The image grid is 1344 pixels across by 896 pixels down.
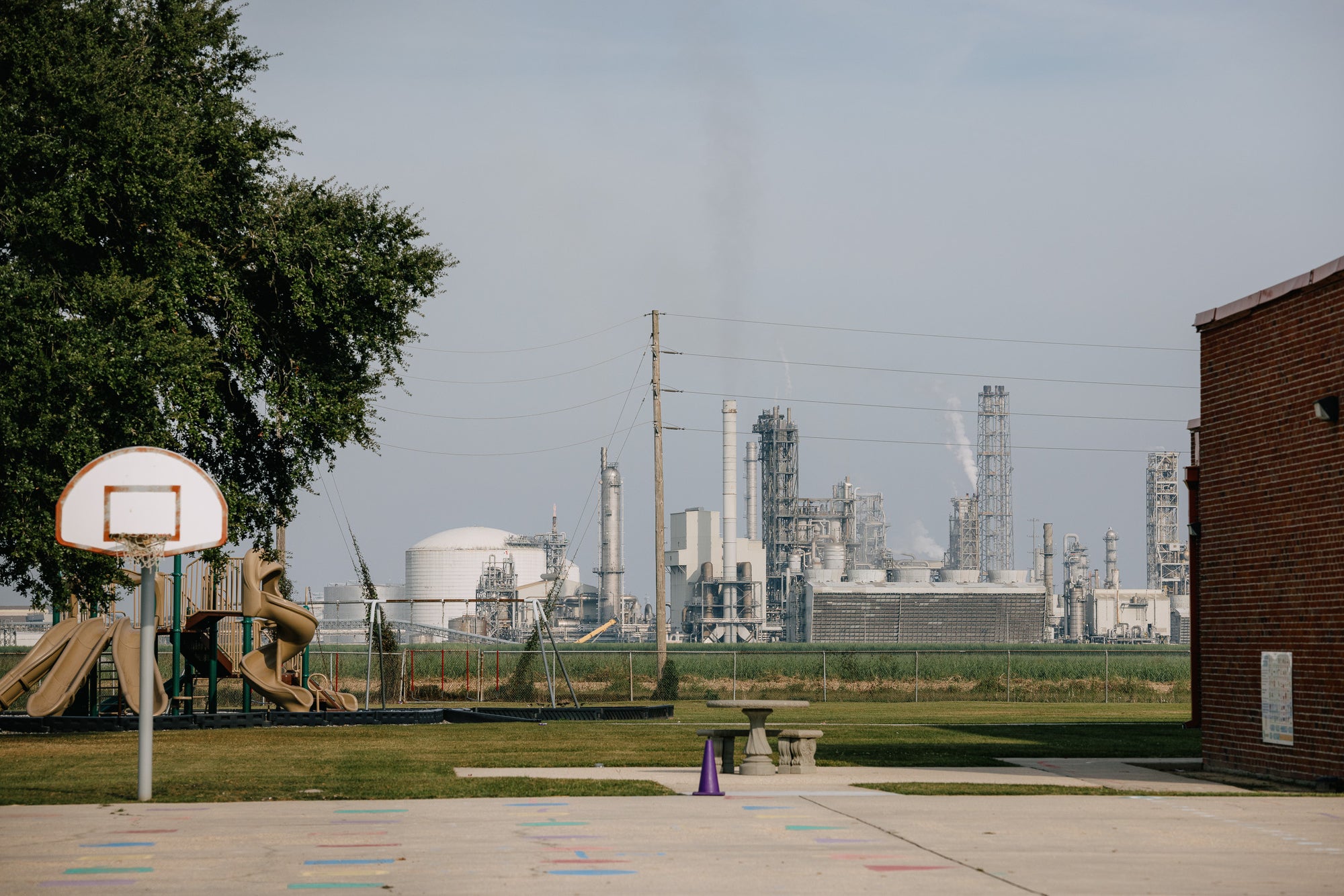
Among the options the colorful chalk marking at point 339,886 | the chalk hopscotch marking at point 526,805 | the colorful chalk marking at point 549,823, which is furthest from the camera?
the chalk hopscotch marking at point 526,805

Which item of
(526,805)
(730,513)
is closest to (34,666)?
(526,805)

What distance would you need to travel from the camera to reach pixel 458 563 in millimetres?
166375

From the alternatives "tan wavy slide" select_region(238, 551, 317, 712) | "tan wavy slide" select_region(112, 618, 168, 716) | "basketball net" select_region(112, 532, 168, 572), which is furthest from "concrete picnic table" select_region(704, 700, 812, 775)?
"tan wavy slide" select_region(238, 551, 317, 712)

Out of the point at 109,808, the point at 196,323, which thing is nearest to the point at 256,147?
the point at 196,323

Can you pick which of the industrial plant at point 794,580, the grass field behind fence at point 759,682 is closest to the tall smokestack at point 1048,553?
the industrial plant at point 794,580

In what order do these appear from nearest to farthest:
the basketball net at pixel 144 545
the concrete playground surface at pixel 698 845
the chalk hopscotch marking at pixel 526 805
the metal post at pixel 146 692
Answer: the concrete playground surface at pixel 698 845, the chalk hopscotch marking at pixel 526 805, the metal post at pixel 146 692, the basketball net at pixel 144 545

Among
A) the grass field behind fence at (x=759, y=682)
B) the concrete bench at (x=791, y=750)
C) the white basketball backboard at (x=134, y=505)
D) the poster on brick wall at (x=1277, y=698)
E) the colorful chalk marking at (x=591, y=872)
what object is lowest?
the grass field behind fence at (x=759, y=682)

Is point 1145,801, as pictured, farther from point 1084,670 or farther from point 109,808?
point 1084,670

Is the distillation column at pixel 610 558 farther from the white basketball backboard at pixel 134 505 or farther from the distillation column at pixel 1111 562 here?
the white basketball backboard at pixel 134 505

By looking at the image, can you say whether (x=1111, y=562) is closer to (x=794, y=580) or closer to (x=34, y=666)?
(x=794, y=580)

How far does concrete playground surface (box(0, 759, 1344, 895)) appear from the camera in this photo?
32.4 ft

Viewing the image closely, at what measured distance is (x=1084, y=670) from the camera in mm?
63250

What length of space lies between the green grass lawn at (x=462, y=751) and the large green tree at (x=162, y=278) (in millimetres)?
4250

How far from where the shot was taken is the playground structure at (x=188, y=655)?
28750 mm
